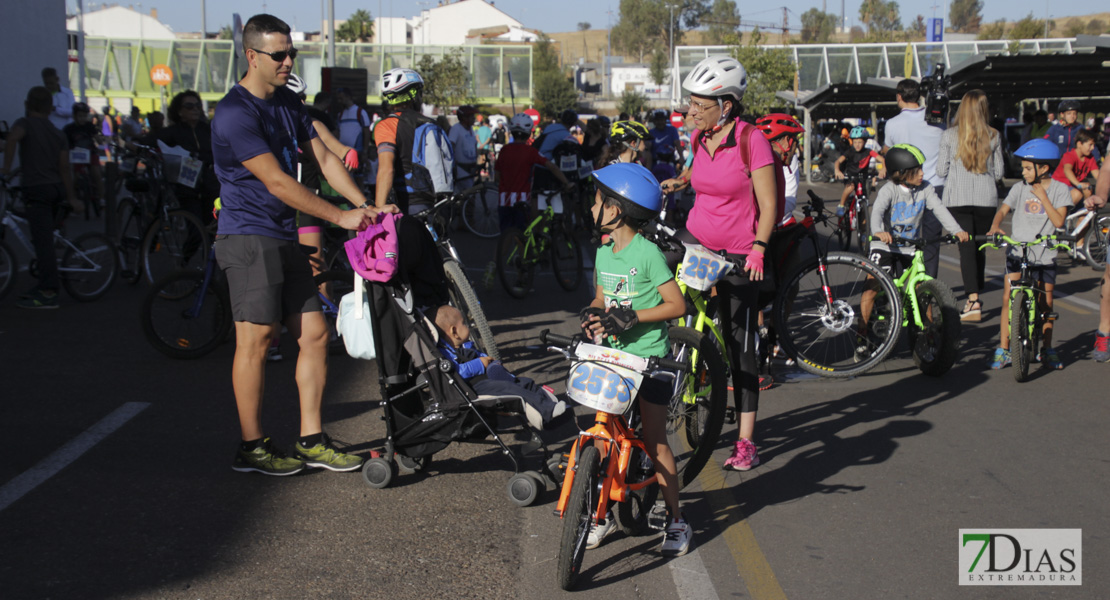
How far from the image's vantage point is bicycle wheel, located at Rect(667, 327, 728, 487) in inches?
185

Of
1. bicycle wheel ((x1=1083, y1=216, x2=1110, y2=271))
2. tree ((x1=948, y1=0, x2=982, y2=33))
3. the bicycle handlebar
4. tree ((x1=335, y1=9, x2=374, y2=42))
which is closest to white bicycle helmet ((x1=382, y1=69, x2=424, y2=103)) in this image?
the bicycle handlebar

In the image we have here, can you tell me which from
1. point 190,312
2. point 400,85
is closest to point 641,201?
point 400,85

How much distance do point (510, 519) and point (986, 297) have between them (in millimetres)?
7774

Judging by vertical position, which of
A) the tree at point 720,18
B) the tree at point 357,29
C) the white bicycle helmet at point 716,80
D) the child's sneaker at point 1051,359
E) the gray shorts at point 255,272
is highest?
the tree at point 720,18

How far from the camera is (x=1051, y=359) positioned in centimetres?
752

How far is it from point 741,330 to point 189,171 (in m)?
6.06

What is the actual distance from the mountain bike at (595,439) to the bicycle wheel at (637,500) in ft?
0.51

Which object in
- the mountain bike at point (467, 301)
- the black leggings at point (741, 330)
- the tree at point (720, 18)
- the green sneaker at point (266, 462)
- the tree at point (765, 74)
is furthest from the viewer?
the tree at point (720, 18)

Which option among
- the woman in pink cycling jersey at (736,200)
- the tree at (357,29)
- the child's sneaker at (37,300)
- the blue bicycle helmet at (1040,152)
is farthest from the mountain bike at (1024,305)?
the tree at (357,29)

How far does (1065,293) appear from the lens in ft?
35.5

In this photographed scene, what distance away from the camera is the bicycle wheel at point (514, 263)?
10.1 meters

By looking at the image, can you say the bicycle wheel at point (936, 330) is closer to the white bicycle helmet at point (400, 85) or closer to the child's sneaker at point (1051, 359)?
the child's sneaker at point (1051, 359)

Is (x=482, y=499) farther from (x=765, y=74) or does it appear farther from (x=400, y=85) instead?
(x=765, y=74)

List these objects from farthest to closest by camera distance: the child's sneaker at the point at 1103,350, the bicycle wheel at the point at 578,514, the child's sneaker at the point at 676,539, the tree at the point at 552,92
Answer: the tree at the point at 552,92 → the child's sneaker at the point at 1103,350 → the child's sneaker at the point at 676,539 → the bicycle wheel at the point at 578,514
